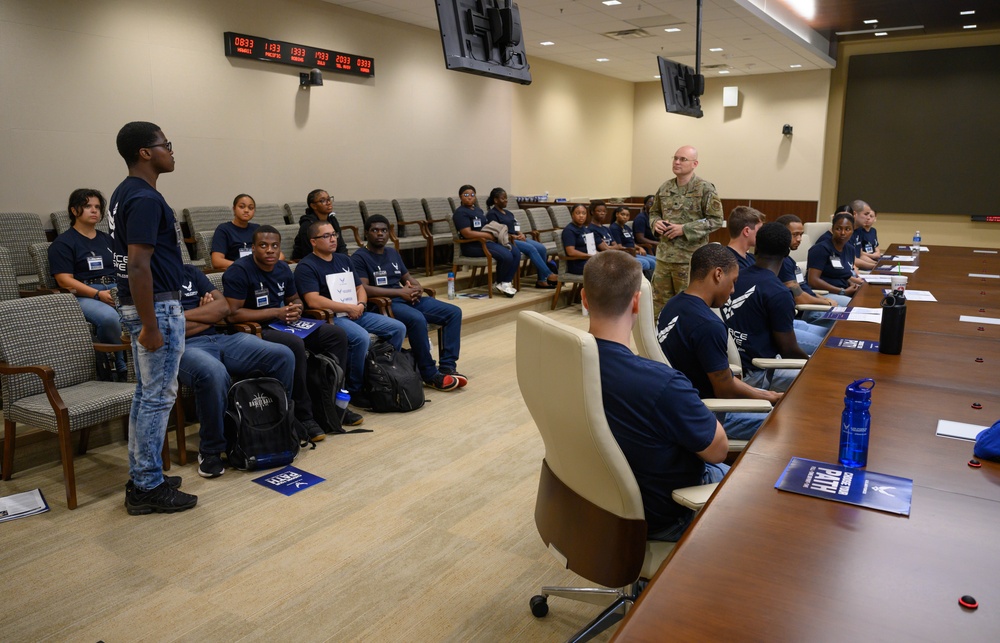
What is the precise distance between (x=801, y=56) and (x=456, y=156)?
553cm

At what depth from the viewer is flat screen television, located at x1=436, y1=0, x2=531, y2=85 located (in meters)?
4.22

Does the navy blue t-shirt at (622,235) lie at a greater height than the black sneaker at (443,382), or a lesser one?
greater

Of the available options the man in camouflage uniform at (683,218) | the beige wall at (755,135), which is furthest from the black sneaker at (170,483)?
the beige wall at (755,135)

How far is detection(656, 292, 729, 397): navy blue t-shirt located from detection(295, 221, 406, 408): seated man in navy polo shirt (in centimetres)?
219

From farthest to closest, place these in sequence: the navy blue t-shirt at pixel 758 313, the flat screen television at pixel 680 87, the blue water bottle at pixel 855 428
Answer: the flat screen television at pixel 680 87 → the navy blue t-shirt at pixel 758 313 → the blue water bottle at pixel 855 428

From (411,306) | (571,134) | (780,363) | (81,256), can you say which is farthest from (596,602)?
(571,134)

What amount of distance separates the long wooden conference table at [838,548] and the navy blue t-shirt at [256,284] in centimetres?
282

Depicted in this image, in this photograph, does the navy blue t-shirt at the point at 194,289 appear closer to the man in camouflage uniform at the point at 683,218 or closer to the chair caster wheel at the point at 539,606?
the chair caster wheel at the point at 539,606

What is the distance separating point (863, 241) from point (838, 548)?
6.64m

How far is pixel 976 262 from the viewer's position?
6016 mm

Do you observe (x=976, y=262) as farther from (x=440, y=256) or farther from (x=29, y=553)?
(x=29, y=553)

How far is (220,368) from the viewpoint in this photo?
3.38 meters

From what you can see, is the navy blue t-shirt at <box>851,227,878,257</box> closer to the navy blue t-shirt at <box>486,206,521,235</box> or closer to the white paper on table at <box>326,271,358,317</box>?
the navy blue t-shirt at <box>486,206,521,235</box>

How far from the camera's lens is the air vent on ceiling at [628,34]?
878 cm
